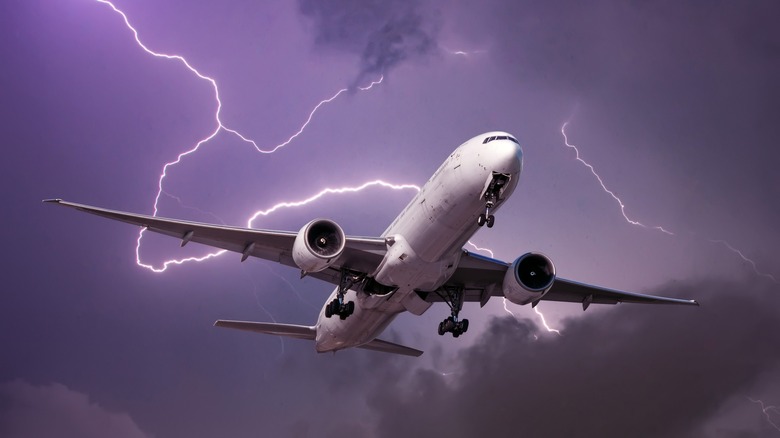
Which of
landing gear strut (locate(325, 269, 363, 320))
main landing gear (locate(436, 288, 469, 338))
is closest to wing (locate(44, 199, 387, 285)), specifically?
landing gear strut (locate(325, 269, 363, 320))

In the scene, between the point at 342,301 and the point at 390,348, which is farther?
the point at 390,348

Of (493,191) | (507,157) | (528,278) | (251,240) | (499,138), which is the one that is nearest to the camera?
(507,157)

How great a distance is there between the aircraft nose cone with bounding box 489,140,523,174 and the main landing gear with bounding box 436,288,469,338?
23.7ft

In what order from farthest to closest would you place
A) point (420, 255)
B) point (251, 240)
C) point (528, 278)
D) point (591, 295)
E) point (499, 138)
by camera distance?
1. point (591, 295)
2. point (528, 278)
3. point (251, 240)
4. point (420, 255)
5. point (499, 138)

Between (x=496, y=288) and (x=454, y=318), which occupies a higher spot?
(x=496, y=288)

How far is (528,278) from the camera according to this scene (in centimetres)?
2338

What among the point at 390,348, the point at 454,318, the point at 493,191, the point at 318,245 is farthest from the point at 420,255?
the point at 390,348

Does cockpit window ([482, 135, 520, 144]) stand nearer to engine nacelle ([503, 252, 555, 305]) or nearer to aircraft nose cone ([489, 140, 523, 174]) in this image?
aircraft nose cone ([489, 140, 523, 174])

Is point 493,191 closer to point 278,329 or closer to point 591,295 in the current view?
point 591,295

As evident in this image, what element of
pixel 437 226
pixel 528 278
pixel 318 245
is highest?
pixel 437 226

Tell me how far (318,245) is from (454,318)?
6.01 metres

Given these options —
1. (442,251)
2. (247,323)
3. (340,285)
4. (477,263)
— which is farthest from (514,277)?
(247,323)

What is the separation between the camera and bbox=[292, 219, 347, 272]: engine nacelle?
806 inches

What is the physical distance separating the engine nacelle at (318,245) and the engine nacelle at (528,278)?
555 cm
